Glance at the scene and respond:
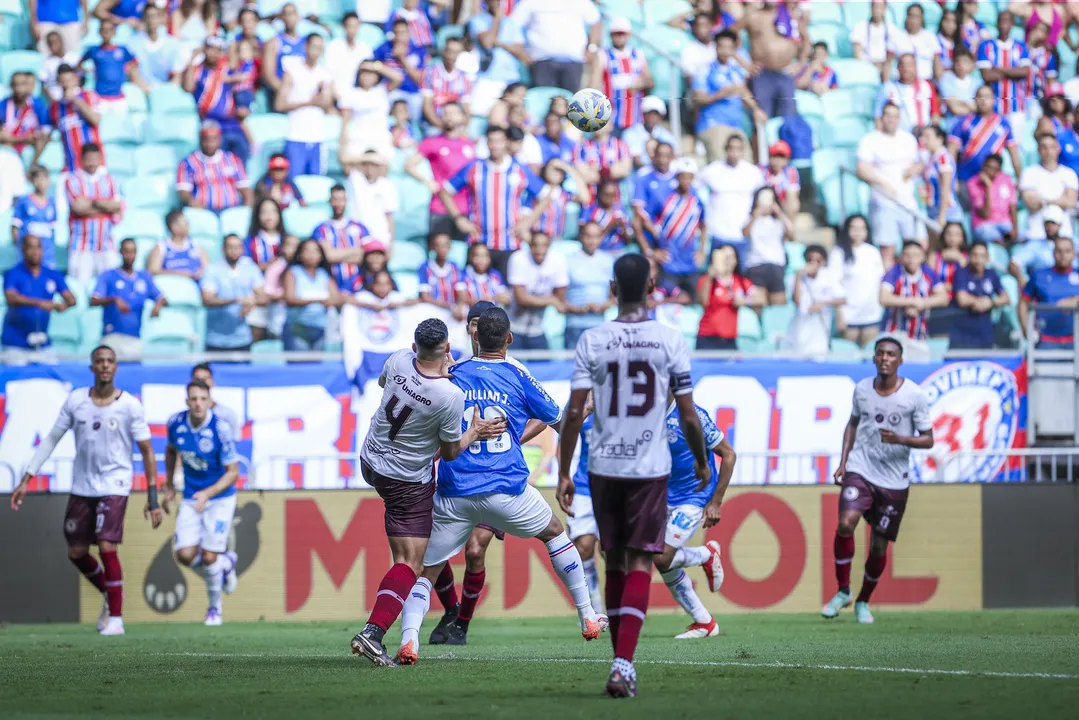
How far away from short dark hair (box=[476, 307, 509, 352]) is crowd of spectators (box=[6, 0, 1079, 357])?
272 inches

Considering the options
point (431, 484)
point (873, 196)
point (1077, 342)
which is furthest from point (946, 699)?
point (873, 196)

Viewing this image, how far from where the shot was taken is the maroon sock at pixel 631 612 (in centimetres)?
736

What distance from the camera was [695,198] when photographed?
19.1 meters

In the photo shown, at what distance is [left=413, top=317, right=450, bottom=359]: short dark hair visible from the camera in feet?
29.0

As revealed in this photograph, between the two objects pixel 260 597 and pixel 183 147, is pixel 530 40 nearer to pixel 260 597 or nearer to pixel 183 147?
pixel 183 147

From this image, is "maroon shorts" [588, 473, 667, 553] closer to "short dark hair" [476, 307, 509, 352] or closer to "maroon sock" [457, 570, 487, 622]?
"short dark hair" [476, 307, 509, 352]

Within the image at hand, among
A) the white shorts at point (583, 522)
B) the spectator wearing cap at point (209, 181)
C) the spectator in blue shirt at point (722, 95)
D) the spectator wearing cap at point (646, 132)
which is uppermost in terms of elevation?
the spectator in blue shirt at point (722, 95)

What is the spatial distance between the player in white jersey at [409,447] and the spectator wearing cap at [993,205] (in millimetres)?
12940

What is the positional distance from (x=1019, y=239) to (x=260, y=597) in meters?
11.5

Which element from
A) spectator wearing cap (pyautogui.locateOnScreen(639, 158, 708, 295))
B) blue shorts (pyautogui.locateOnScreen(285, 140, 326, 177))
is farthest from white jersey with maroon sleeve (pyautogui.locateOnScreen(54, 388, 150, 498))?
spectator wearing cap (pyautogui.locateOnScreen(639, 158, 708, 295))

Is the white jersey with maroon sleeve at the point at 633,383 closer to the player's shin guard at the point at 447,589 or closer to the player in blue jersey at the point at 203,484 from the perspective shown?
the player's shin guard at the point at 447,589

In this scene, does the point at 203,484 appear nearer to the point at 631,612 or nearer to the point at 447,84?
the point at 447,84

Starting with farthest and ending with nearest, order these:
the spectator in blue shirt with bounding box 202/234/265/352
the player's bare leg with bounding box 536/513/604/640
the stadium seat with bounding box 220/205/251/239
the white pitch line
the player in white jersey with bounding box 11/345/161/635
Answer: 1. the stadium seat with bounding box 220/205/251/239
2. the spectator in blue shirt with bounding box 202/234/265/352
3. the player in white jersey with bounding box 11/345/161/635
4. the player's bare leg with bounding box 536/513/604/640
5. the white pitch line

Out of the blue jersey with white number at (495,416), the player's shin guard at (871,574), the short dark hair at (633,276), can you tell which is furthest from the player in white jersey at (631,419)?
the player's shin guard at (871,574)
